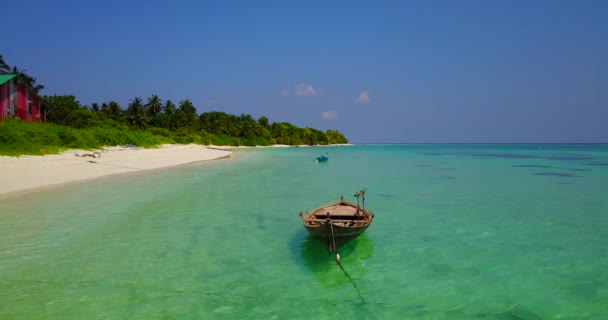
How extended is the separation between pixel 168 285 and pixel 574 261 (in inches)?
397

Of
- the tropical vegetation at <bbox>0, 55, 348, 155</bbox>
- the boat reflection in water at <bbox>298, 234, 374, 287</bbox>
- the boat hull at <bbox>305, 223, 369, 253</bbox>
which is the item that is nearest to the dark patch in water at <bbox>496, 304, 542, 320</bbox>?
the boat reflection in water at <bbox>298, 234, 374, 287</bbox>

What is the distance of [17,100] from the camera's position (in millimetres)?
39844

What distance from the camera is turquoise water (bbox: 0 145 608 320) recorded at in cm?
680

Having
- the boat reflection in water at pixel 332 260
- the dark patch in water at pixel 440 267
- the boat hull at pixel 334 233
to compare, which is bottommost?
the dark patch in water at pixel 440 267

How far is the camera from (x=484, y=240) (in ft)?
38.5

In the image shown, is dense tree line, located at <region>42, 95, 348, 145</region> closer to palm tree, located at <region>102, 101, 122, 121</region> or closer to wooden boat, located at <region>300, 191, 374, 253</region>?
palm tree, located at <region>102, 101, 122, 121</region>

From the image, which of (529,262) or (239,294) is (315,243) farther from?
(529,262)

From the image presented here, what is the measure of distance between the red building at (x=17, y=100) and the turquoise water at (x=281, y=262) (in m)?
26.2

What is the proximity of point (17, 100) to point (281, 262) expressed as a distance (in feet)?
144

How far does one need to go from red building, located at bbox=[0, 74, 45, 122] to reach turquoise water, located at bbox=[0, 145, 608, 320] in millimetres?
26240

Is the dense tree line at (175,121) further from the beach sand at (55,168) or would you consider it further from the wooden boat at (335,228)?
the wooden boat at (335,228)

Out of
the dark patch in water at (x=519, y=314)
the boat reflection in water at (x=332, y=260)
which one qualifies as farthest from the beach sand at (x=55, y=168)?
the dark patch in water at (x=519, y=314)

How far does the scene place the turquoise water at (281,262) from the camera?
6797 mm

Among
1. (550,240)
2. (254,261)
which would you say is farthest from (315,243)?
(550,240)
